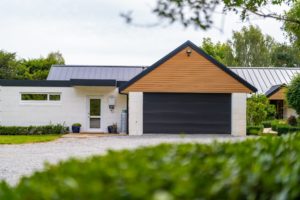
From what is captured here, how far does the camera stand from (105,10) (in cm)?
731

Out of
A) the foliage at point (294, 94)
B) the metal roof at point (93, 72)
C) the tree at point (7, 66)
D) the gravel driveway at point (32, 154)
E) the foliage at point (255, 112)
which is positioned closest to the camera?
the gravel driveway at point (32, 154)

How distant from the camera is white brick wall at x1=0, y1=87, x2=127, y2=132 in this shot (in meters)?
22.3

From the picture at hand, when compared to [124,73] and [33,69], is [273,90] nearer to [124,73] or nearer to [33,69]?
[124,73]

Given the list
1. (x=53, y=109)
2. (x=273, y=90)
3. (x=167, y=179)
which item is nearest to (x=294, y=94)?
(x=273, y=90)

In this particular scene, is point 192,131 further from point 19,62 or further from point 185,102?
point 19,62

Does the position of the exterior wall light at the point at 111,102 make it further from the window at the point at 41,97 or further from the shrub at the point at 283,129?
the shrub at the point at 283,129

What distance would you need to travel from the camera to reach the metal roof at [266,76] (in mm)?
31047

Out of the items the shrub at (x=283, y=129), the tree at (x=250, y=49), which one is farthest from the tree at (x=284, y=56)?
the shrub at (x=283, y=129)

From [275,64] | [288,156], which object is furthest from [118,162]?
[275,64]

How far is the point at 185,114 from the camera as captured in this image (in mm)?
20984

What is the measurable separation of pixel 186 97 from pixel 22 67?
20.1 meters

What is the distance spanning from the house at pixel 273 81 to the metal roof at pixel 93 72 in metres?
8.84

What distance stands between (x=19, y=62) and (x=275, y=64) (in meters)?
32.3

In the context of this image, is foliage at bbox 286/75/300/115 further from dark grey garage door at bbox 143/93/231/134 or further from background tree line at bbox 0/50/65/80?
background tree line at bbox 0/50/65/80
